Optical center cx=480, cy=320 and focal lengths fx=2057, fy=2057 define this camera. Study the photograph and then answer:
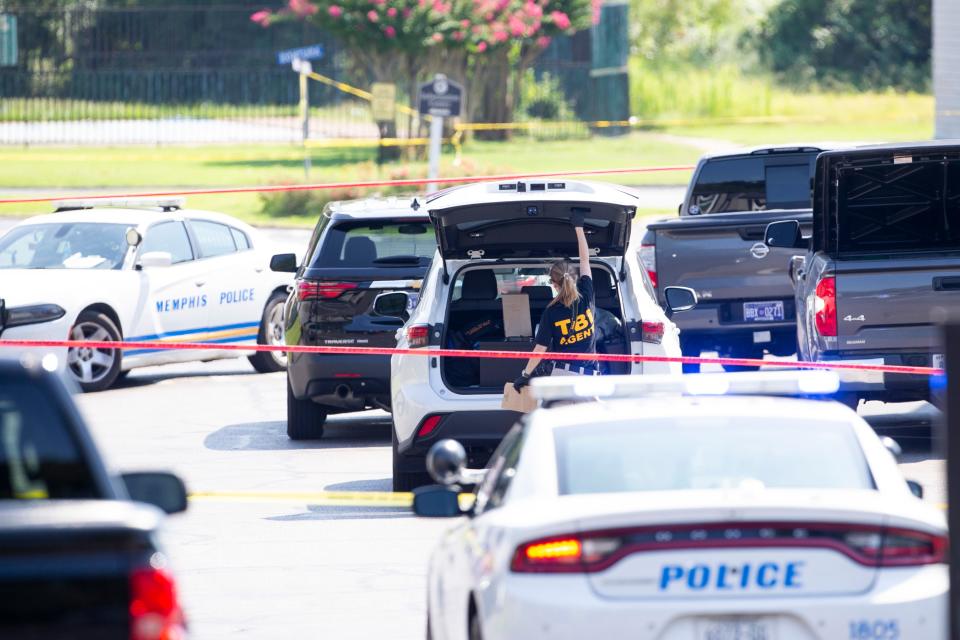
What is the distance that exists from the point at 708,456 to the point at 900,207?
8.23 meters

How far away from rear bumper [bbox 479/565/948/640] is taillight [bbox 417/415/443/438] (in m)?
5.63

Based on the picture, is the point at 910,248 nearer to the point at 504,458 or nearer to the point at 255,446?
the point at 255,446

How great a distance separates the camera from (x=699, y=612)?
575 cm

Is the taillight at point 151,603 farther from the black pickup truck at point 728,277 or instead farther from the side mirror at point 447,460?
the black pickup truck at point 728,277

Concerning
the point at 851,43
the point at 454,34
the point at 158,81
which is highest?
the point at 851,43

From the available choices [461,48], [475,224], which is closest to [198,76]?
[461,48]

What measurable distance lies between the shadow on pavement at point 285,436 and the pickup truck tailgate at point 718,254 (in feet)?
8.34

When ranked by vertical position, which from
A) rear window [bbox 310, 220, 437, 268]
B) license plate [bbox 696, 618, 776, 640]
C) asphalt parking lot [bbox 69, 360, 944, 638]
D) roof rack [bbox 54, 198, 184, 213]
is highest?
roof rack [bbox 54, 198, 184, 213]

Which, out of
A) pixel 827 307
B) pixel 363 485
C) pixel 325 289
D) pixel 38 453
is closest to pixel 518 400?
pixel 363 485

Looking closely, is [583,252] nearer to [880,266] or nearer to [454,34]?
[880,266]

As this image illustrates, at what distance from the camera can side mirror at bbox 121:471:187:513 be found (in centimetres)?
589

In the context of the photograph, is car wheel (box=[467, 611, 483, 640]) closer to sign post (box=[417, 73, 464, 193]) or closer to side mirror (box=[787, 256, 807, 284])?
side mirror (box=[787, 256, 807, 284])

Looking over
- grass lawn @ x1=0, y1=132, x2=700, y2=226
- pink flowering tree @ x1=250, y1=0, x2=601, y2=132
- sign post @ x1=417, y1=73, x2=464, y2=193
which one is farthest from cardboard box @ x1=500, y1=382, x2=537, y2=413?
pink flowering tree @ x1=250, y1=0, x2=601, y2=132

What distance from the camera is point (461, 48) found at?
4200 centimetres
